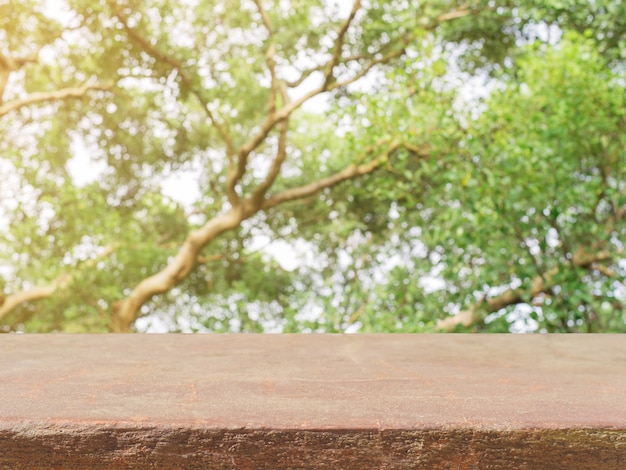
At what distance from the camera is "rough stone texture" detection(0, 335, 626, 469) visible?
3.07ft

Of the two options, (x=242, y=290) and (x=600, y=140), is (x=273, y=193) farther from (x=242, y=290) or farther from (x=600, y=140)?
(x=600, y=140)

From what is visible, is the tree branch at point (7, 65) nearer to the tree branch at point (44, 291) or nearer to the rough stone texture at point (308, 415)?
the tree branch at point (44, 291)

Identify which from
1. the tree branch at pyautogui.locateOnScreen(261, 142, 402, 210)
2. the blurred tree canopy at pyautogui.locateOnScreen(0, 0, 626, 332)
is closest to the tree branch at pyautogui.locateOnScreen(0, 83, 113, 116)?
Answer: the blurred tree canopy at pyautogui.locateOnScreen(0, 0, 626, 332)

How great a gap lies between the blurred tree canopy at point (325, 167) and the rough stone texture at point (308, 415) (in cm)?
363

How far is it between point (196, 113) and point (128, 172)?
1039 millimetres

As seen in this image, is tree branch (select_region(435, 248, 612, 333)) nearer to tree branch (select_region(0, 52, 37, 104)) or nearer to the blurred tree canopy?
the blurred tree canopy

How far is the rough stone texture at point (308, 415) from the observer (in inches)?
36.9

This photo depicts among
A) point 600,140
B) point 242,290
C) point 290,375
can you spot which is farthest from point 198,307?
point 290,375

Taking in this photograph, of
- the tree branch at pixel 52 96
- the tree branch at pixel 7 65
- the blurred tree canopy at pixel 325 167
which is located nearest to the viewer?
the blurred tree canopy at pixel 325 167

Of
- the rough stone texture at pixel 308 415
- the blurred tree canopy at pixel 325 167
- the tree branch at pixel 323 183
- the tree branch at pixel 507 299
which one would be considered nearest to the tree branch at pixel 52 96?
the blurred tree canopy at pixel 325 167

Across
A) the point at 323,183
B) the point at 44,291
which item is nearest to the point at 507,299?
the point at 323,183

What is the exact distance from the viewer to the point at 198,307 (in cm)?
771

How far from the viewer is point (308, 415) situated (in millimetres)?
989

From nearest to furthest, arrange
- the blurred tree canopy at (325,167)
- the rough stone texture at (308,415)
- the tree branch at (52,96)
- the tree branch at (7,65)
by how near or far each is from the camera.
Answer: the rough stone texture at (308,415) → the blurred tree canopy at (325,167) → the tree branch at (7,65) → the tree branch at (52,96)
